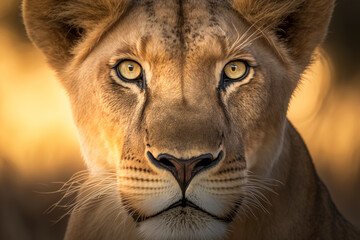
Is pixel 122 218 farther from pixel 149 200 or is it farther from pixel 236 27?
pixel 236 27

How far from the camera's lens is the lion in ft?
8.48

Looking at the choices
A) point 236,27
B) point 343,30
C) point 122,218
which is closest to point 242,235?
point 122,218

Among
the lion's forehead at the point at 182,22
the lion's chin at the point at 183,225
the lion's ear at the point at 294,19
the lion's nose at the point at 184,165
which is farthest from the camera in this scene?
the lion's ear at the point at 294,19

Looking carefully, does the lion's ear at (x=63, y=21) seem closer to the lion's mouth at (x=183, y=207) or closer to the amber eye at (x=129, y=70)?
the amber eye at (x=129, y=70)

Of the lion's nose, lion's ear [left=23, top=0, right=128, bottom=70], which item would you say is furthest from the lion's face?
lion's ear [left=23, top=0, right=128, bottom=70]

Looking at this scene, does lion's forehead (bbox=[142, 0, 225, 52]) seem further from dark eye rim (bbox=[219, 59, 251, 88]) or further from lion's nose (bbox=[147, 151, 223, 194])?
lion's nose (bbox=[147, 151, 223, 194])

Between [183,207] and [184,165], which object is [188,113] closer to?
[184,165]

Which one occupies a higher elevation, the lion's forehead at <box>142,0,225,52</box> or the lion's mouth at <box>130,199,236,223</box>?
the lion's forehead at <box>142,0,225,52</box>

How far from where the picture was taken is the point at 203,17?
2.96 metres

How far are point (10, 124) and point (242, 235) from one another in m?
3.88

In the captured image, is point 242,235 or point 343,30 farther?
point 343,30

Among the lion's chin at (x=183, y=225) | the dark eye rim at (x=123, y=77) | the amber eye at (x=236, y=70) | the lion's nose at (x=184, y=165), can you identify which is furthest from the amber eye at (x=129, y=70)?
the lion's chin at (x=183, y=225)

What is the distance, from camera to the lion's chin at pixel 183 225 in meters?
2.57

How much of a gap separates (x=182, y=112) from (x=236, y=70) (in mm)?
452
